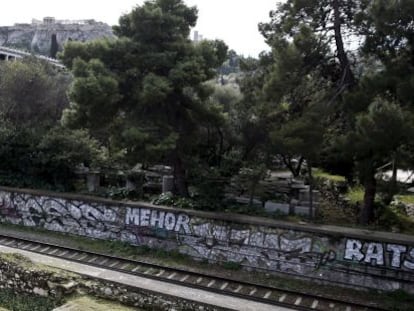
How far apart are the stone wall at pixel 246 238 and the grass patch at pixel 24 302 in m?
7.11

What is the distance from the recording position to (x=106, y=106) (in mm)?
17875

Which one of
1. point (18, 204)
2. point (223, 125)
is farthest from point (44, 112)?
point (223, 125)

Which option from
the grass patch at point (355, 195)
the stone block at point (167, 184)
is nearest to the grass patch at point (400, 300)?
the grass patch at point (355, 195)

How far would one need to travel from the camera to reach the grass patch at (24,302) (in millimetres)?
9883

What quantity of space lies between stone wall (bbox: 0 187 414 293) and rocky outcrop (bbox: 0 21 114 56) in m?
113

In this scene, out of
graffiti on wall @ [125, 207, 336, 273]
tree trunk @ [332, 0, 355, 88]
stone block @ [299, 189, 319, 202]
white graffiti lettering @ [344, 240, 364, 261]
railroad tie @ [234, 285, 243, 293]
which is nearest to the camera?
railroad tie @ [234, 285, 243, 293]

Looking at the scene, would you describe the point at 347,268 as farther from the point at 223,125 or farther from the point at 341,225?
the point at 223,125

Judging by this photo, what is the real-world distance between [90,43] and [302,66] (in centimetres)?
863

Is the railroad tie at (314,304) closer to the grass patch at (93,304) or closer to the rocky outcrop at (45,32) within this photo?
the grass patch at (93,304)

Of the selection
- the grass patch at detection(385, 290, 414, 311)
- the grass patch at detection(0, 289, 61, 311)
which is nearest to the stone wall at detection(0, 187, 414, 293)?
the grass patch at detection(385, 290, 414, 311)

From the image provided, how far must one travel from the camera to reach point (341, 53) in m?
17.1

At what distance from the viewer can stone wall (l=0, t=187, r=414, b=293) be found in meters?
13.7

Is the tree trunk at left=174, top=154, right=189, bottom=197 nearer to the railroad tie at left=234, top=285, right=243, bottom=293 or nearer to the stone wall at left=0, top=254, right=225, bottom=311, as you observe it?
the railroad tie at left=234, top=285, right=243, bottom=293

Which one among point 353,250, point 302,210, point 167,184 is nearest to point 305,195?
point 302,210
